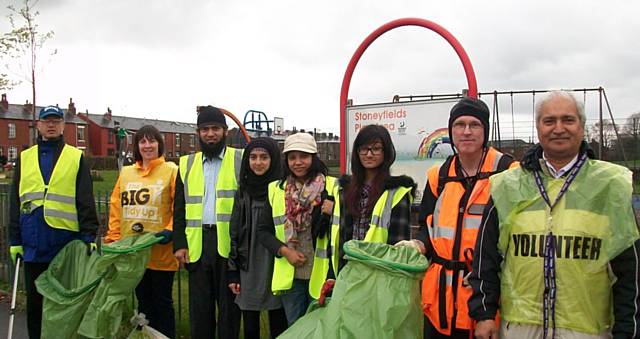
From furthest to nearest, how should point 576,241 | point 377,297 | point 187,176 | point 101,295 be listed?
point 187,176 < point 101,295 < point 377,297 < point 576,241

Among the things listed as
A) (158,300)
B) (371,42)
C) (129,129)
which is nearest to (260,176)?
(158,300)

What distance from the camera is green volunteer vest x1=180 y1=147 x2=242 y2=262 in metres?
3.77

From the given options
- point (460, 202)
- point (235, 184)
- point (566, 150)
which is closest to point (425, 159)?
point (235, 184)

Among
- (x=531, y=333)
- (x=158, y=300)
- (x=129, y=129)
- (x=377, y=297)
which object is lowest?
(x=158, y=300)

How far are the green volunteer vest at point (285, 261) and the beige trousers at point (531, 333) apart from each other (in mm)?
1251

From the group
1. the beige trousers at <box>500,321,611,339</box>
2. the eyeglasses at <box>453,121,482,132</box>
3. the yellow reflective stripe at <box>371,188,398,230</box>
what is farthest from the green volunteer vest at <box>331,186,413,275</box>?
→ the beige trousers at <box>500,321,611,339</box>

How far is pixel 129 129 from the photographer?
64.0 meters

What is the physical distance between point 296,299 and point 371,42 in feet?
13.0

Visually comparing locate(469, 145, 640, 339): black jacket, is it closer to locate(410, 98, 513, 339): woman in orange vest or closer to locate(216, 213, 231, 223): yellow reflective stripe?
locate(410, 98, 513, 339): woman in orange vest

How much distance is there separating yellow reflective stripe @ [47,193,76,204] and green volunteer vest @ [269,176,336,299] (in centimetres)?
186

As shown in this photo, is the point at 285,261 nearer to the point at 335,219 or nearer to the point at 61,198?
the point at 335,219

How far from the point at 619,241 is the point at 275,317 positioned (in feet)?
7.68

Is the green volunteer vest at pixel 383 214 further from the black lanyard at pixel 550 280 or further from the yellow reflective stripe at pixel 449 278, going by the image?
the black lanyard at pixel 550 280

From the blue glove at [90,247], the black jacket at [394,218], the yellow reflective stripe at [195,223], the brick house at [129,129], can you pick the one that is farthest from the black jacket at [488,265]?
the brick house at [129,129]
